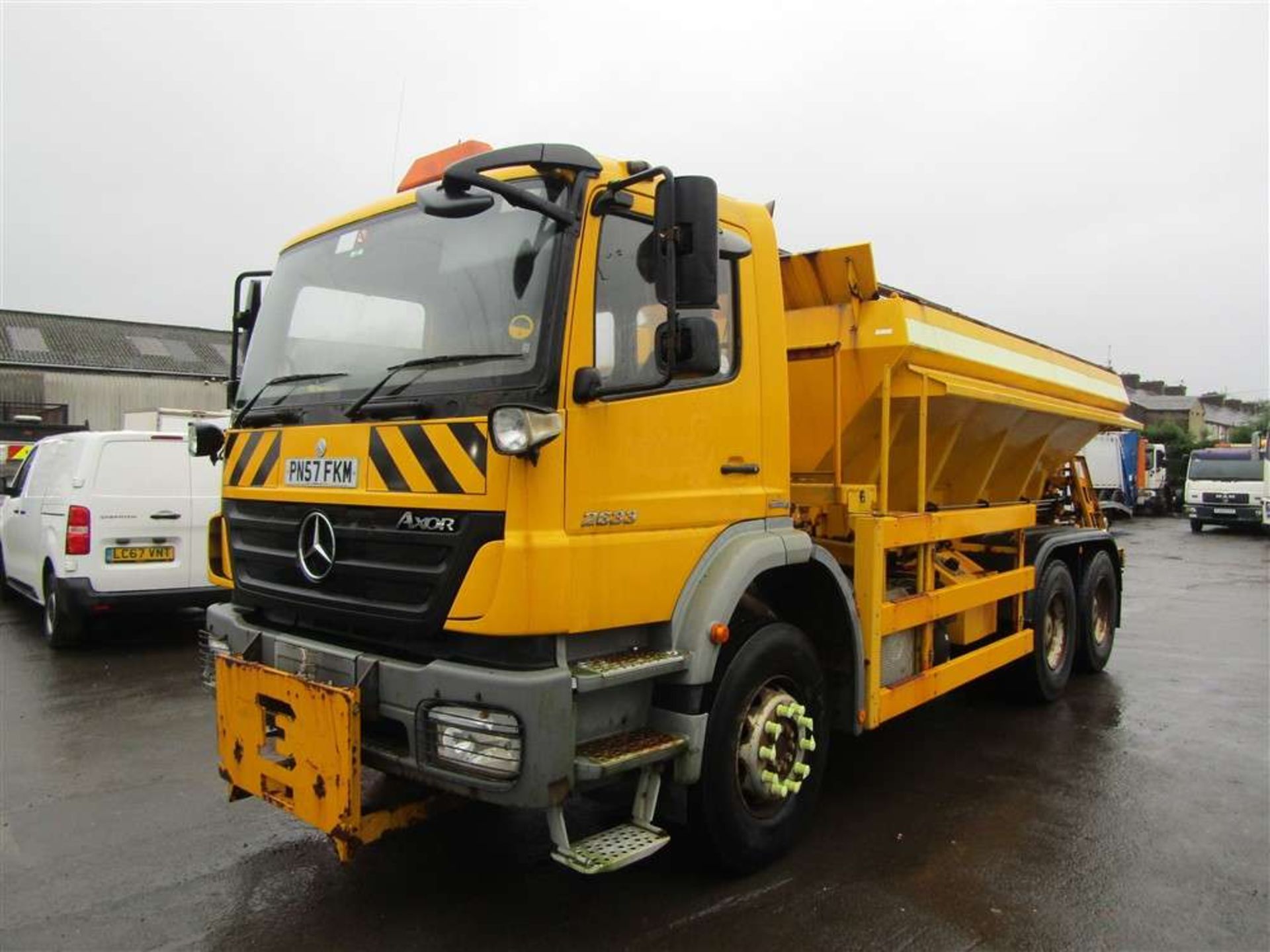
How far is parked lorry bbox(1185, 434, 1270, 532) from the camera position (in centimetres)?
2359

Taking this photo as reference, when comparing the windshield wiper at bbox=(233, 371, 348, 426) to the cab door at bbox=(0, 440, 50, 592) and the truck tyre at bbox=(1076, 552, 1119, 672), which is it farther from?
the truck tyre at bbox=(1076, 552, 1119, 672)

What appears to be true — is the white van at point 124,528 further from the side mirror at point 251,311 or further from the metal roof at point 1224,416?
the metal roof at point 1224,416

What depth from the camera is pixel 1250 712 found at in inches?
257

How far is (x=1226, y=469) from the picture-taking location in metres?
24.4

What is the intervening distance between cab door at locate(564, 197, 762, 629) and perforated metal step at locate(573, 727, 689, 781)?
17.6 inches

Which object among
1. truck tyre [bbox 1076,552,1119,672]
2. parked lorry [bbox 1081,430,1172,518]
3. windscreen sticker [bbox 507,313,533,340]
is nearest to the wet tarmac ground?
truck tyre [bbox 1076,552,1119,672]

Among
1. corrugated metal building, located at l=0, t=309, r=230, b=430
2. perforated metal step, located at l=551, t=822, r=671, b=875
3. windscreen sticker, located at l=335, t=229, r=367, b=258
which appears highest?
corrugated metal building, located at l=0, t=309, r=230, b=430

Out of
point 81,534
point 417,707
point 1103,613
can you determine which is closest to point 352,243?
point 417,707

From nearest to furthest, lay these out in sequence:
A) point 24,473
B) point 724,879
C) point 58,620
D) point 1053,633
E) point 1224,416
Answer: point 724,879 → point 1053,633 → point 58,620 → point 24,473 → point 1224,416

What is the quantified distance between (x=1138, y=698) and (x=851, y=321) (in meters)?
4.29

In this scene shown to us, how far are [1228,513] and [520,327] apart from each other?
87.5 feet

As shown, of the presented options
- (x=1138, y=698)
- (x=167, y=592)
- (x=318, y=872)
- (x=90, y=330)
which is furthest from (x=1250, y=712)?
(x=90, y=330)

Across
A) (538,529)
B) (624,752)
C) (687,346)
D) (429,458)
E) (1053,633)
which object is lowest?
(1053,633)

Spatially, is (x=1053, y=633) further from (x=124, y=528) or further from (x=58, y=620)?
(x=58, y=620)
